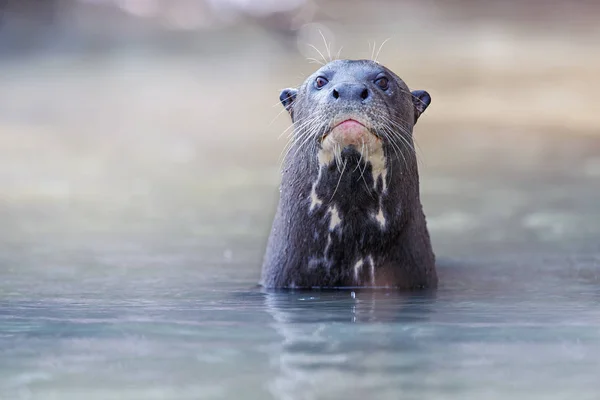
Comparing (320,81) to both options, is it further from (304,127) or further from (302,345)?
(302,345)

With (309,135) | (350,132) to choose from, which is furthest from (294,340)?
(309,135)

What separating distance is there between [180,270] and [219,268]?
30 cm

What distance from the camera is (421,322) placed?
4.93 meters

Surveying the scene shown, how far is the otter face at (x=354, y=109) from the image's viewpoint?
571cm

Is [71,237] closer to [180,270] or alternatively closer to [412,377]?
[180,270]

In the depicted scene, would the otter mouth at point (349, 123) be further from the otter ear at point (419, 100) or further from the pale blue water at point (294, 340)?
the otter ear at point (419, 100)

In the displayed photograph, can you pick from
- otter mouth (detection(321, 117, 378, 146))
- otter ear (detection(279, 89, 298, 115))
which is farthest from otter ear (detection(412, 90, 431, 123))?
otter mouth (detection(321, 117, 378, 146))

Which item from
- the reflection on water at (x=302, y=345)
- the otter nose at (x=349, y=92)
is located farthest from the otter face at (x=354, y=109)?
the reflection on water at (x=302, y=345)

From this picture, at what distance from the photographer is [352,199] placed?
6176mm

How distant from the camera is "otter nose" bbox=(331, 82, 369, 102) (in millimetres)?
5699

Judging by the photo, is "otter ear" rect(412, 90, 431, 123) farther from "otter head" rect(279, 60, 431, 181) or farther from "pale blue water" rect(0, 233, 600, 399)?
"pale blue water" rect(0, 233, 600, 399)

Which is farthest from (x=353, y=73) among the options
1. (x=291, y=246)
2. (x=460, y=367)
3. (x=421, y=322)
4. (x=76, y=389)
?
(x=76, y=389)

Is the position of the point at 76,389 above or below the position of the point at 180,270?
below

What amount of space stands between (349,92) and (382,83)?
1.57ft
